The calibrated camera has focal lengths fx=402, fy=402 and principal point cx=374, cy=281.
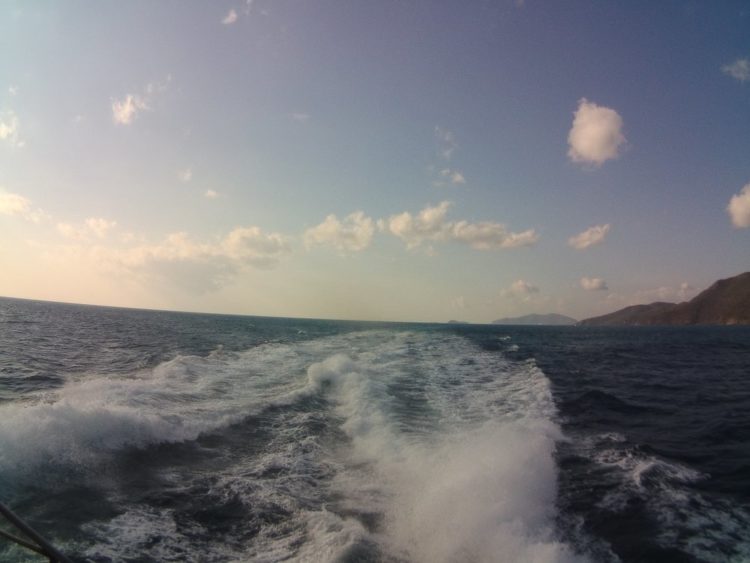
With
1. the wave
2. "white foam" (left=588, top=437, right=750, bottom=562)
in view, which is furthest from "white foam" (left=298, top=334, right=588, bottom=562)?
"white foam" (left=588, top=437, right=750, bottom=562)

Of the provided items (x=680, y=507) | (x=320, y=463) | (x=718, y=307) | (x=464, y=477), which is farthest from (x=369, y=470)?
(x=718, y=307)

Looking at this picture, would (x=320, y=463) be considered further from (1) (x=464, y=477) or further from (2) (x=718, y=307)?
(2) (x=718, y=307)

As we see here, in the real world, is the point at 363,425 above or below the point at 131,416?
below

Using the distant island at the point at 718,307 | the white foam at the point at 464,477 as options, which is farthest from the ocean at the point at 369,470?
the distant island at the point at 718,307

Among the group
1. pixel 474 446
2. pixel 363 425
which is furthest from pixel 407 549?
pixel 363 425

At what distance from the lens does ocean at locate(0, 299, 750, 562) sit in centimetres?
670

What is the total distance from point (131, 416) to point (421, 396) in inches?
434

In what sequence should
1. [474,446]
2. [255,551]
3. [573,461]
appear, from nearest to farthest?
[255,551] < [573,461] < [474,446]

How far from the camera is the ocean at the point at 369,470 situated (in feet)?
22.0

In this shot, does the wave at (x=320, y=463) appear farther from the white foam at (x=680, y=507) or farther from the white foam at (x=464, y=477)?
the white foam at (x=680, y=507)

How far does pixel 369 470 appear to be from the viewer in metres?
10.1

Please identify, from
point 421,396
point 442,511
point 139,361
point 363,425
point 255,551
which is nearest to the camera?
point 255,551

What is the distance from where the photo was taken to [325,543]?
674cm

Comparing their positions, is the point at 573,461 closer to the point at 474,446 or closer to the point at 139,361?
the point at 474,446
